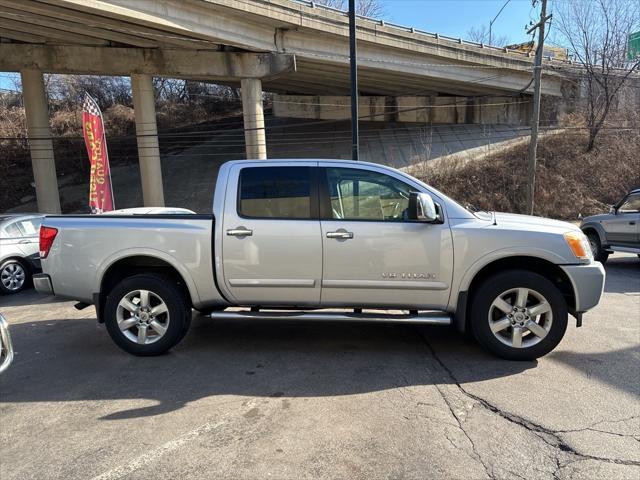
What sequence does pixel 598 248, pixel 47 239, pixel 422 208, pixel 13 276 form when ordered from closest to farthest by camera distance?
pixel 422 208 → pixel 47 239 → pixel 13 276 → pixel 598 248

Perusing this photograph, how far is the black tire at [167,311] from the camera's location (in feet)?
15.0

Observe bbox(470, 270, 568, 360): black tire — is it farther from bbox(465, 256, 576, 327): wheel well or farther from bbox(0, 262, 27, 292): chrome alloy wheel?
bbox(0, 262, 27, 292): chrome alloy wheel

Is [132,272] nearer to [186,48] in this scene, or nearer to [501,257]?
[501,257]

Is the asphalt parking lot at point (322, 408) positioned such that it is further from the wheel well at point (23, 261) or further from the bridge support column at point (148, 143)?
the bridge support column at point (148, 143)

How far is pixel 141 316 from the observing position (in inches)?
182

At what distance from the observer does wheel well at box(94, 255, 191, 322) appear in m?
4.70

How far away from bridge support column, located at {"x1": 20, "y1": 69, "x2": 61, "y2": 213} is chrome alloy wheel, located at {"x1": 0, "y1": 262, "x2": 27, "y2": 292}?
1576cm

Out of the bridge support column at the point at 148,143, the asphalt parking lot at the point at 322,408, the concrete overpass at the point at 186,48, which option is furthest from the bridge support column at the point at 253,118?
the asphalt parking lot at the point at 322,408

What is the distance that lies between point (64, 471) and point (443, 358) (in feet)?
11.1

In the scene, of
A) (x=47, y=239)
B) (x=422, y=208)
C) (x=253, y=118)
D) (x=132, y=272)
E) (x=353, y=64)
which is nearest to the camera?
(x=422, y=208)

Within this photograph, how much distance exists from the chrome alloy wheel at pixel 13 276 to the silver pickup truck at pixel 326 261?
15.6ft

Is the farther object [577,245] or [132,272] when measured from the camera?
[132,272]

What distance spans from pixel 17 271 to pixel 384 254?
7.94 m

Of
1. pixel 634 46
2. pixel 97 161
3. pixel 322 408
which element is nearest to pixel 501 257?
pixel 322 408
